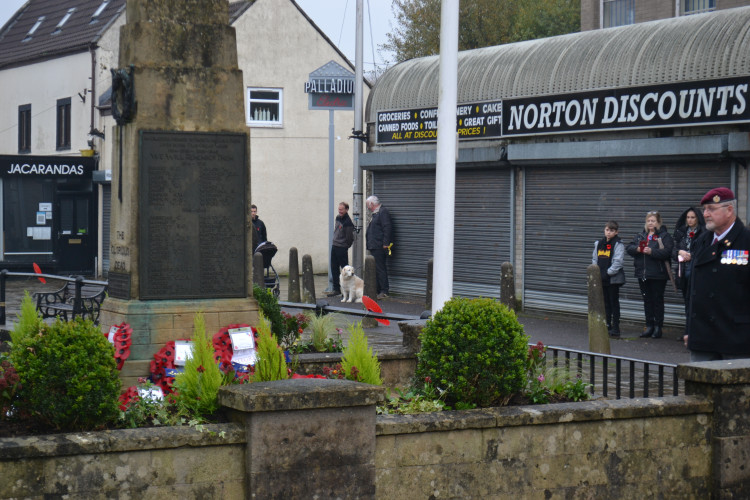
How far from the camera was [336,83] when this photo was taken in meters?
23.6

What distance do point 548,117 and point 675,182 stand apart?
2.93m

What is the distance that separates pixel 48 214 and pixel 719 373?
2878 centimetres

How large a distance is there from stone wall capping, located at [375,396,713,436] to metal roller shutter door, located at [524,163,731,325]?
10.9 m

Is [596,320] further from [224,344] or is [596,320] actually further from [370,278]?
[224,344]

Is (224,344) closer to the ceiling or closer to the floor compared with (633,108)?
closer to the floor

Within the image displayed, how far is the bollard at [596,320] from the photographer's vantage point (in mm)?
14719

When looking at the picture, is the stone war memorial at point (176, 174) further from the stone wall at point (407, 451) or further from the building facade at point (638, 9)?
the building facade at point (638, 9)

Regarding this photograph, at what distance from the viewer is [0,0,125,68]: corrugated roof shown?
1396 inches

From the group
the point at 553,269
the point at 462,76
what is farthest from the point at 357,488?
the point at 462,76

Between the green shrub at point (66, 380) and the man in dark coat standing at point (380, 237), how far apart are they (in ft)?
57.5

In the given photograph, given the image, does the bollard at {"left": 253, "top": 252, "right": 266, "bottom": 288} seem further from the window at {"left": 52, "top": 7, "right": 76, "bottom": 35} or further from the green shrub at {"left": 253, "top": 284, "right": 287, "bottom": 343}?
the window at {"left": 52, "top": 7, "right": 76, "bottom": 35}

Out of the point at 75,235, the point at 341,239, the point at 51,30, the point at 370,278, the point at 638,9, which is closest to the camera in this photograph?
the point at 370,278

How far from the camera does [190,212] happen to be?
28.3ft

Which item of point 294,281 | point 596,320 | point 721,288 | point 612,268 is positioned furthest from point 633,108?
point 721,288
